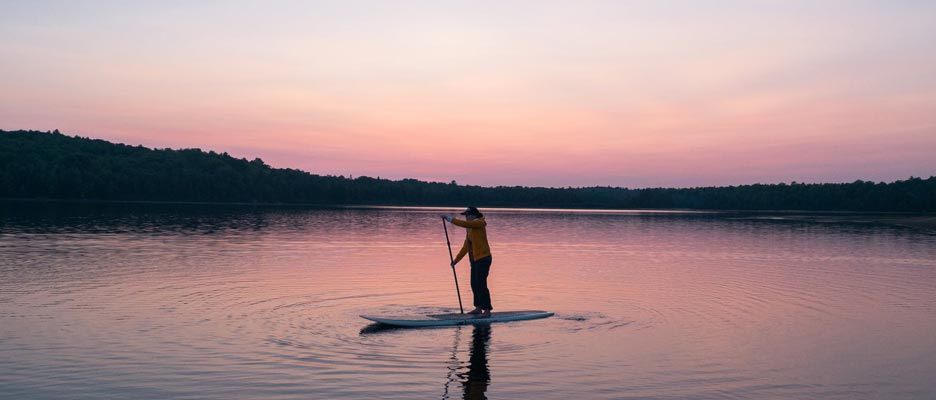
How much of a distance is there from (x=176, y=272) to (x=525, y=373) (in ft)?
58.3

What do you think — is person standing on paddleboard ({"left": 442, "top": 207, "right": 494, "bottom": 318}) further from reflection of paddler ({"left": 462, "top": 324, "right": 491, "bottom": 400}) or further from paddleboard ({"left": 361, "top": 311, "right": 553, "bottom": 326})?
reflection of paddler ({"left": 462, "top": 324, "right": 491, "bottom": 400})

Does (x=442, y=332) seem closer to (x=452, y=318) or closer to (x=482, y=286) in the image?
(x=452, y=318)

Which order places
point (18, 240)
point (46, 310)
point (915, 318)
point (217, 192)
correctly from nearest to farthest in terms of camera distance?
point (46, 310)
point (915, 318)
point (18, 240)
point (217, 192)

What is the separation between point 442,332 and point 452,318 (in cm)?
98

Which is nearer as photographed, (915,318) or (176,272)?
(915,318)

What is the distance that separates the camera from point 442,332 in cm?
1609

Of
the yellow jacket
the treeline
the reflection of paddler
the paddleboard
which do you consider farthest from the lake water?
the treeline

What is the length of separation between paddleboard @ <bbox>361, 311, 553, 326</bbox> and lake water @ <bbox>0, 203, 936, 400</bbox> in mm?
433

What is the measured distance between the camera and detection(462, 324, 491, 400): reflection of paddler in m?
11.2

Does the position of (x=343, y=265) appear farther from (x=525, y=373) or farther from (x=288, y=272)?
(x=525, y=373)

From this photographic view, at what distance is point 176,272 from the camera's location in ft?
86.7

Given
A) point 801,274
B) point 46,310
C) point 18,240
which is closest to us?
point 46,310

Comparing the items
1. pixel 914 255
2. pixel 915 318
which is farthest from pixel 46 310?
pixel 914 255

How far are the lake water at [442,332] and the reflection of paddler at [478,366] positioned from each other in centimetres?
6
